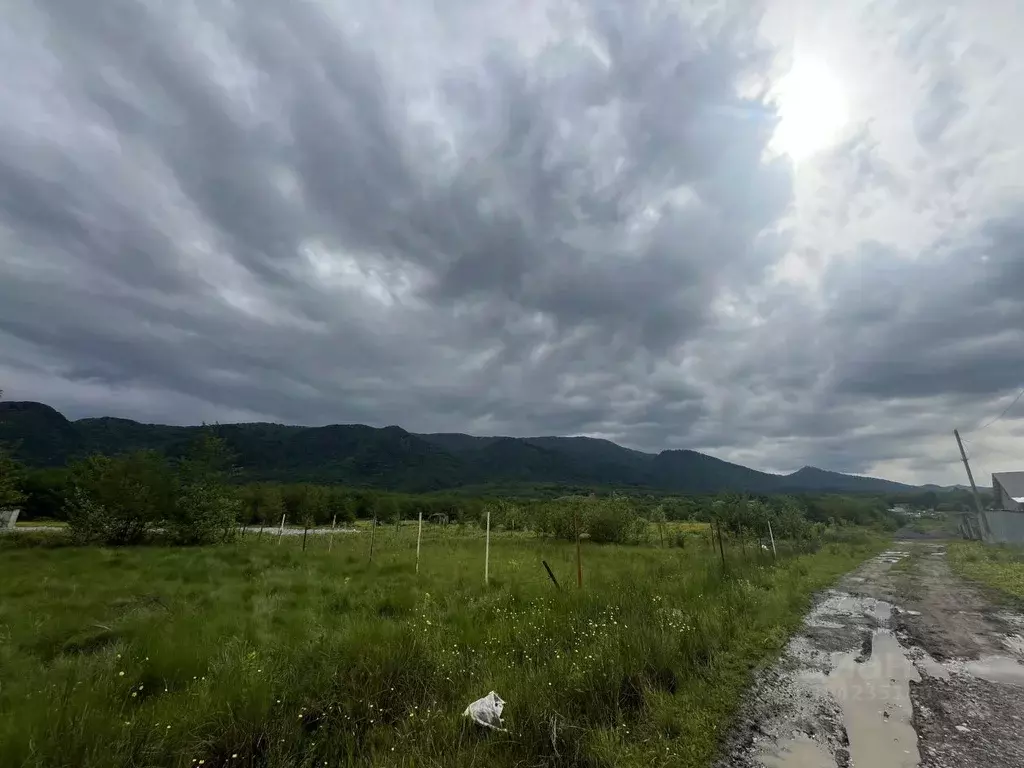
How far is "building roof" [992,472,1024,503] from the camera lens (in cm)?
4921

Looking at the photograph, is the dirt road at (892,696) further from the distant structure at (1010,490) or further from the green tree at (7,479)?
the distant structure at (1010,490)

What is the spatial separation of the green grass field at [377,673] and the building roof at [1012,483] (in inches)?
2276

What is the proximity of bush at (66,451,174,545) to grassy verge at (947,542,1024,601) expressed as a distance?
3448 cm

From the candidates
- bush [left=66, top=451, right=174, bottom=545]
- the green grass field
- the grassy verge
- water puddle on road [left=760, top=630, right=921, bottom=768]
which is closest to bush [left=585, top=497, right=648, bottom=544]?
the grassy verge

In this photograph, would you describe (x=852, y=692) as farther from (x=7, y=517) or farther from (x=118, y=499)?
(x=7, y=517)

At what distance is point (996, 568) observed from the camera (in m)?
19.4

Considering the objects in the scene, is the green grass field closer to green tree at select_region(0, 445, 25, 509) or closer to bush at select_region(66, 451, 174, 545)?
bush at select_region(66, 451, 174, 545)

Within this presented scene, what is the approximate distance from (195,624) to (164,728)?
4491mm

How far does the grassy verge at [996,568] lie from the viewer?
14631 millimetres

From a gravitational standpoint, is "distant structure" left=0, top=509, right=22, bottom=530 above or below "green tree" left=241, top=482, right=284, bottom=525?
below

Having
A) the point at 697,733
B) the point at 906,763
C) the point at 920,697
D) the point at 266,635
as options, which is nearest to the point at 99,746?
the point at 266,635

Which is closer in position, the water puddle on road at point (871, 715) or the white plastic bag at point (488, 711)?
the water puddle on road at point (871, 715)

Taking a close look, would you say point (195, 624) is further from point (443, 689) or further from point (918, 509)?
point (918, 509)

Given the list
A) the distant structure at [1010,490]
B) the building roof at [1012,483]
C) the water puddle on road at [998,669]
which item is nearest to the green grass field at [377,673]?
the water puddle on road at [998,669]
